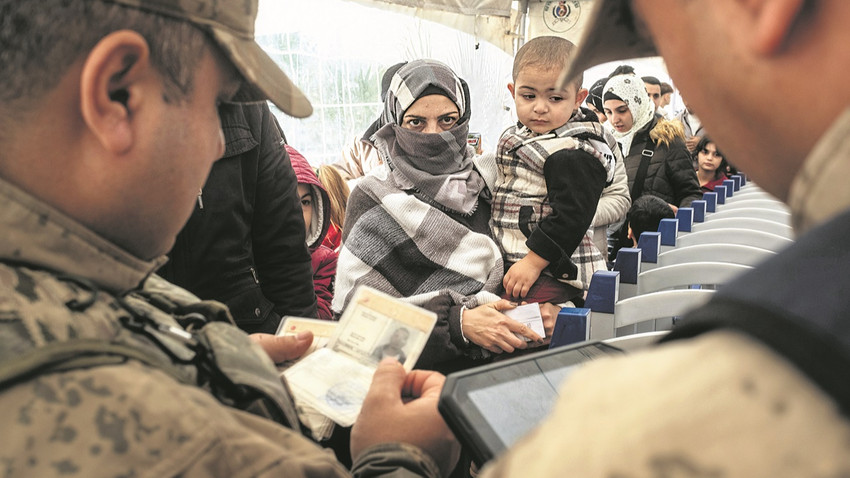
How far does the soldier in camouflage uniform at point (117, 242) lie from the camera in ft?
1.82

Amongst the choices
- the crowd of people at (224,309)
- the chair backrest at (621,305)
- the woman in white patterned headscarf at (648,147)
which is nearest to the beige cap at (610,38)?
the crowd of people at (224,309)

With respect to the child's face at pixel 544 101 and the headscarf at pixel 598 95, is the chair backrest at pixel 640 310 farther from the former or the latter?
the headscarf at pixel 598 95

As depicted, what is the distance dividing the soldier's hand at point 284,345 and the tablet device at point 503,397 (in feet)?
2.05

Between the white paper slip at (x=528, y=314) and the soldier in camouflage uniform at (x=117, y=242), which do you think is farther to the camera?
the white paper slip at (x=528, y=314)

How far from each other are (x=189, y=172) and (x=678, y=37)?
60 cm

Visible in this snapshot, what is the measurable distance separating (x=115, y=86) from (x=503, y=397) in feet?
2.03

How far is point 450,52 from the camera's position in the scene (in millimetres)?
7352

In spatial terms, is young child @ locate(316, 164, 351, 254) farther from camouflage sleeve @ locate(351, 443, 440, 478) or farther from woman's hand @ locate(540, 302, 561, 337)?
camouflage sleeve @ locate(351, 443, 440, 478)

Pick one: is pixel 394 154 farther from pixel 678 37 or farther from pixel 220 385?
pixel 678 37

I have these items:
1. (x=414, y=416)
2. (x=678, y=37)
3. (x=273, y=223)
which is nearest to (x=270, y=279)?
(x=273, y=223)

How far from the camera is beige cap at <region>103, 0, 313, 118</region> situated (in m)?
0.75

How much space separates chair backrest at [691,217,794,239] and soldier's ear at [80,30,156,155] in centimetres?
286

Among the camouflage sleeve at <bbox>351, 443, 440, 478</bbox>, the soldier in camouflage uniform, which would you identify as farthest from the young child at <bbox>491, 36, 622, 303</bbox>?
the soldier in camouflage uniform

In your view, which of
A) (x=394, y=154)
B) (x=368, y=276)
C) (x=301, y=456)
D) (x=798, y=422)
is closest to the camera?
(x=798, y=422)
